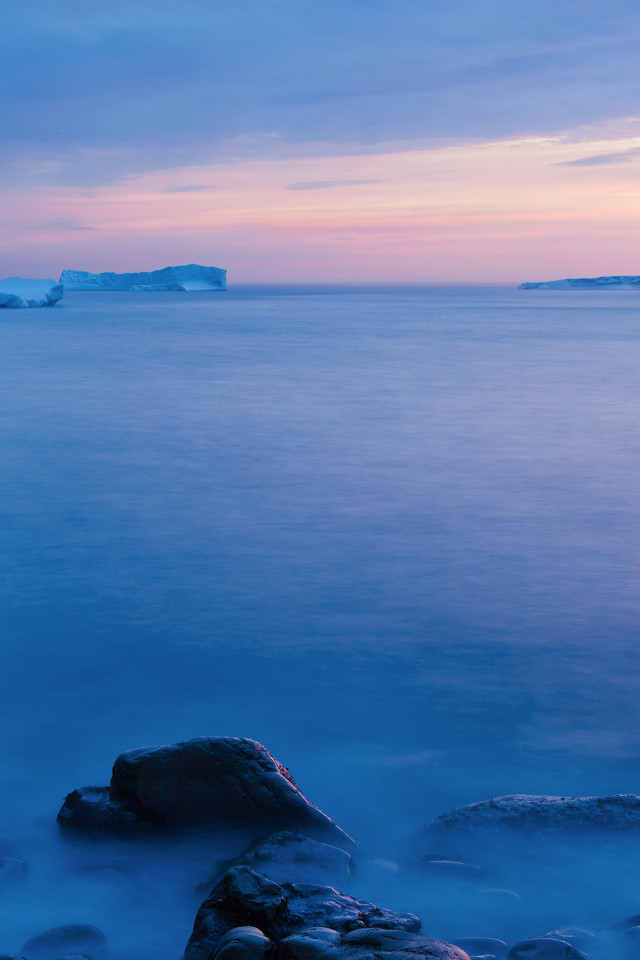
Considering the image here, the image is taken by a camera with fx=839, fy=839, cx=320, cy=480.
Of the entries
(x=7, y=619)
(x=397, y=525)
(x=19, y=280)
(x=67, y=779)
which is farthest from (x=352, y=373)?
(x=19, y=280)

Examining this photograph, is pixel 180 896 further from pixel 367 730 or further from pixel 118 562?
pixel 118 562

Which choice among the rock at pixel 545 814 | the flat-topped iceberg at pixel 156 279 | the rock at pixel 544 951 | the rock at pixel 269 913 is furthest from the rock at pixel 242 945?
the flat-topped iceberg at pixel 156 279

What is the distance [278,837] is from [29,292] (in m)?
51.1

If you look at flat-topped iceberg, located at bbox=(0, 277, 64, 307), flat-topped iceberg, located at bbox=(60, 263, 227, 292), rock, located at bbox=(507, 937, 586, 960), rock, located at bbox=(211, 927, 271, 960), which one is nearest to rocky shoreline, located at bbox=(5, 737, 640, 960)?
rock, located at bbox=(507, 937, 586, 960)

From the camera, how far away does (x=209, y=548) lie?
15.8ft

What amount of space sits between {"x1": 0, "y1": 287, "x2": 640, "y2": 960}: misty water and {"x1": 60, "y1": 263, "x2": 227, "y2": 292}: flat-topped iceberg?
74270mm

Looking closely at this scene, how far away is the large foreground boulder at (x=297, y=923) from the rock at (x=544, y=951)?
9.1 inches

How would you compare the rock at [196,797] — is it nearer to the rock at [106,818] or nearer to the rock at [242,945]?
the rock at [106,818]

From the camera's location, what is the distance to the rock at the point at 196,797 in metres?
2.36

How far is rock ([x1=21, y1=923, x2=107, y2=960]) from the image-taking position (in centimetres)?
192

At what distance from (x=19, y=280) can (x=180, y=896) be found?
184ft

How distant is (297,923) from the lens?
5.96 feet

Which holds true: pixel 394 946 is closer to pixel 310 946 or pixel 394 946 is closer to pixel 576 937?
pixel 310 946

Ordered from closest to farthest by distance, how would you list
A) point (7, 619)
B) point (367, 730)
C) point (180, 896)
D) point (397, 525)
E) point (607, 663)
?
point (180, 896) → point (367, 730) → point (607, 663) → point (7, 619) → point (397, 525)
